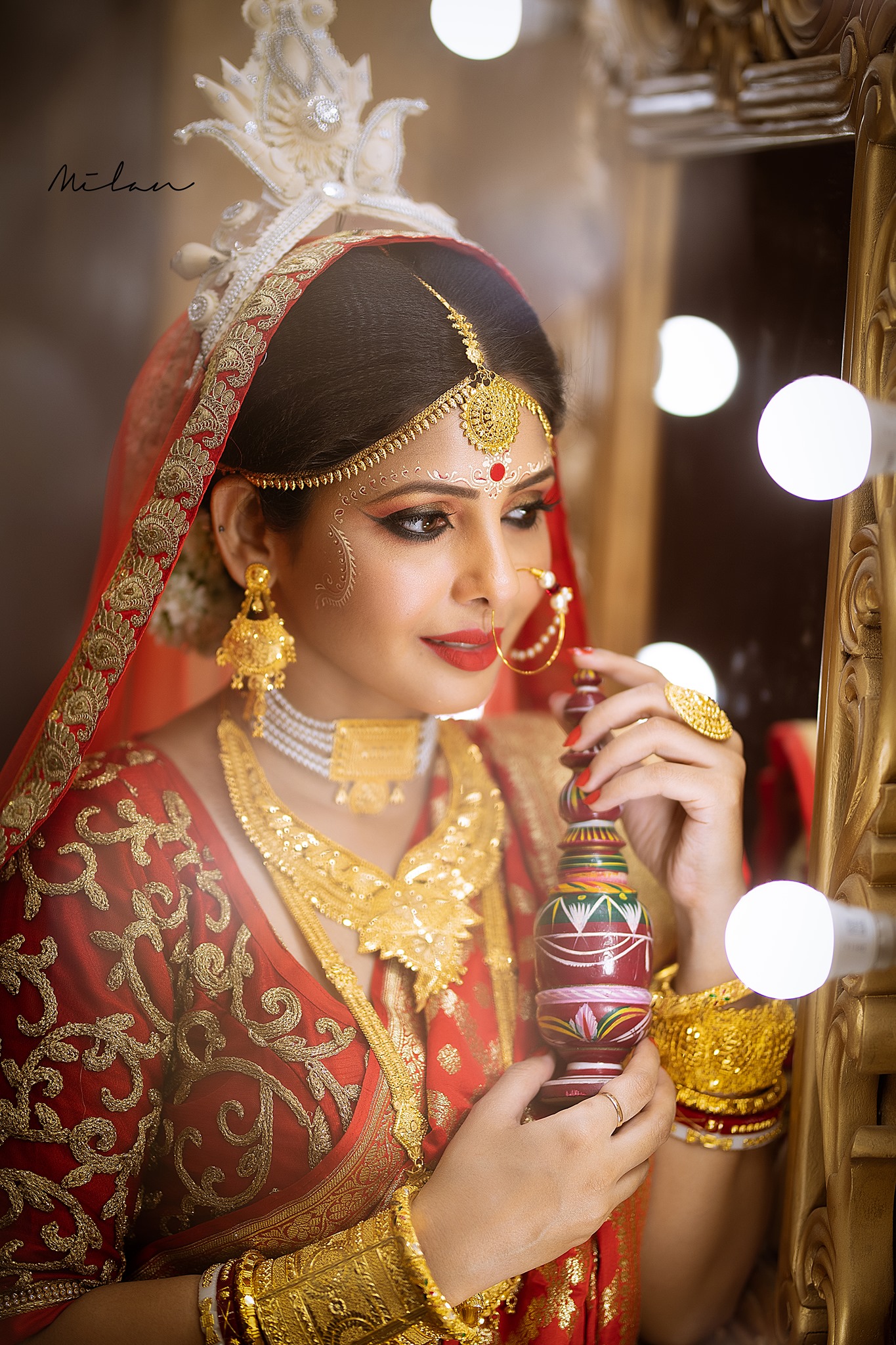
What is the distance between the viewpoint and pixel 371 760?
113 cm

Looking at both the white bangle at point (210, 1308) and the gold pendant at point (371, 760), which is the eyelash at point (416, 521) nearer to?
the gold pendant at point (371, 760)

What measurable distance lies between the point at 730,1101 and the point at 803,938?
233mm

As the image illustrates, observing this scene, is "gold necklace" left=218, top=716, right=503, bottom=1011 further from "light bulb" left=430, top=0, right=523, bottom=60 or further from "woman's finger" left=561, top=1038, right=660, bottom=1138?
"light bulb" left=430, top=0, right=523, bottom=60

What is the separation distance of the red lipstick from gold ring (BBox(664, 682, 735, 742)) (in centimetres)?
18

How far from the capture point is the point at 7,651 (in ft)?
3.45

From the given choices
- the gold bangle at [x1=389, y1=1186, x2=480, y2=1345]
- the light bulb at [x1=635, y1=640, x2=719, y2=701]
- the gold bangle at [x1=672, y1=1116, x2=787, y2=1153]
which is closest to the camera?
the gold bangle at [x1=389, y1=1186, x2=480, y2=1345]

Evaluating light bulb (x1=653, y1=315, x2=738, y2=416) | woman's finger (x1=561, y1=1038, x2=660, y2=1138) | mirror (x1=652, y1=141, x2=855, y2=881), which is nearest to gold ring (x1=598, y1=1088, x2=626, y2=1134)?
woman's finger (x1=561, y1=1038, x2=660, y2=1138)

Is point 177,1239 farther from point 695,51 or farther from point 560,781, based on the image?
point 695,51

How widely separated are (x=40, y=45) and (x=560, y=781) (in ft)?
3.10

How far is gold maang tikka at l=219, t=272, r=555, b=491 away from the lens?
96 cm

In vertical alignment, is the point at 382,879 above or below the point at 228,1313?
A: above

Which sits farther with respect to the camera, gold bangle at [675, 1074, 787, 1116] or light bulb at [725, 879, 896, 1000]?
gold bangle at [675, 1074, 787, 1116]

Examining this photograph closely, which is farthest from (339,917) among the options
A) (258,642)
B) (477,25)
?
(477,25)

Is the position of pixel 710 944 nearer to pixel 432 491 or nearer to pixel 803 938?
pixel 803 938
